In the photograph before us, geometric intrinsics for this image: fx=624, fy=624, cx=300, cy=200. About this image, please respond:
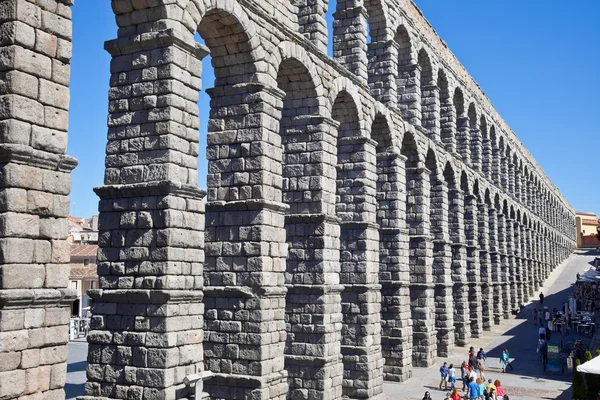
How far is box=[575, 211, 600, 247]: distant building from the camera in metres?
117

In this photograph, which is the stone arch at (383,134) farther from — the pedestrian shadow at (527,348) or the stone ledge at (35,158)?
the stone ledge at (35,158)

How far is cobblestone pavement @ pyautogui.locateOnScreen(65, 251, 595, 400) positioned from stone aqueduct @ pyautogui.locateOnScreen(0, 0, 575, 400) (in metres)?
1.32

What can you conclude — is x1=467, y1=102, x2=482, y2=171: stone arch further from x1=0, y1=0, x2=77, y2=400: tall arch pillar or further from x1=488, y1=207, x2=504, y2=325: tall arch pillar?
x1=0, y1=0, x2=77, y2=400: tall arch pillar

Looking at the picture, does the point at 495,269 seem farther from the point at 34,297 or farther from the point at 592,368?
the point at 34,297

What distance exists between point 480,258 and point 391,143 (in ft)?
56.6

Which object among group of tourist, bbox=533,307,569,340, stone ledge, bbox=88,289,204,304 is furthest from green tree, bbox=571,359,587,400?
group of tourist, bbox=533,307,569,340

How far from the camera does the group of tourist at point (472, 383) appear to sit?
1825 centimetres

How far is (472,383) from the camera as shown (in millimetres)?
18578

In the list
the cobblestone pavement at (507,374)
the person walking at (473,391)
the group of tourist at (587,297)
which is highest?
the group of tourist at (587,297)

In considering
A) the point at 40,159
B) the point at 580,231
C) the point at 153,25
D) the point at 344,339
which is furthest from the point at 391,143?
the point at 580,231

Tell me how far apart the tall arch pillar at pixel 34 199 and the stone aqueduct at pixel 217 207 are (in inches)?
0.8

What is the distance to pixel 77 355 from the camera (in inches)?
1294

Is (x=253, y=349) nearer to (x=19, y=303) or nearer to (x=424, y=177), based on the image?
(x=19, y=303)

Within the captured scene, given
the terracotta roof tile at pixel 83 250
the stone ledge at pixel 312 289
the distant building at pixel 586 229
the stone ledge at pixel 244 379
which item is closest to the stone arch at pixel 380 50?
Answer: the stone ledge at pixel 312 289
